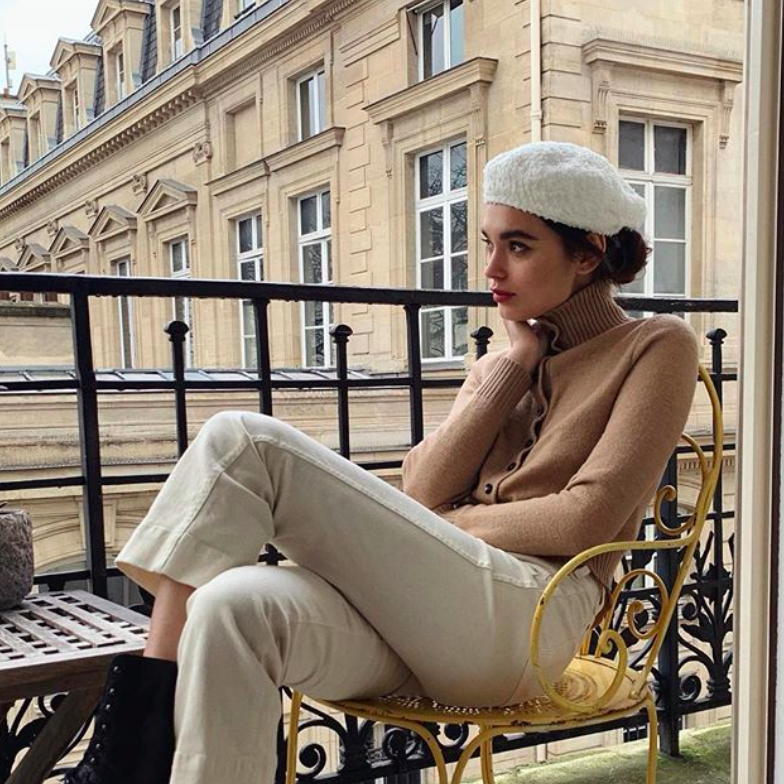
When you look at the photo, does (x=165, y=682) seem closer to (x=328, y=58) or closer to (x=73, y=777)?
(x=73, y=777)

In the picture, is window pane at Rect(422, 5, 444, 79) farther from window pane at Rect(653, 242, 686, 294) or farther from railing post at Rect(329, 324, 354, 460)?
railing post at Rect(329, 324, 354, 460)

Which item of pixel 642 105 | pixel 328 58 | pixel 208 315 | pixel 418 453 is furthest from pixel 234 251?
pixel 418 453

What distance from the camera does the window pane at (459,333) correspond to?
7605 millimetres

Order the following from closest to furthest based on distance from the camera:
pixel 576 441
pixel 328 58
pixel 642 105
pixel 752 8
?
1. pixel 752 8
2. pixel 576 441
3. pixel 642 105
4. pixel 328 58

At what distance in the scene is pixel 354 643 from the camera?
108 cm

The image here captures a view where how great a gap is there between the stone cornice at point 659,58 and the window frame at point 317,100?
3432 millimetres

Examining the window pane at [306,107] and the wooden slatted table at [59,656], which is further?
the window pane at [306,107]

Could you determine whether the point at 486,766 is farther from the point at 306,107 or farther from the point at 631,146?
the point at 306,107

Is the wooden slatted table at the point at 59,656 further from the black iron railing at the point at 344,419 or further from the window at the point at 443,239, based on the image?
the window at the point at 443,239

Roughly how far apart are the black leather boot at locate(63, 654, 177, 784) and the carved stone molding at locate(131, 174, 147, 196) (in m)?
12.3

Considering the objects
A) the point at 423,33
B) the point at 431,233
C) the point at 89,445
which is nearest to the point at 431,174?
the point at 431,233

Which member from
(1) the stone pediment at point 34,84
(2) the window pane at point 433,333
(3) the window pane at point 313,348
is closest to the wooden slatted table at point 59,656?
(2) the window pane at point 433,333

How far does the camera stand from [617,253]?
4.49 feet

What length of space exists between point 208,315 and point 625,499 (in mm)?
10301
